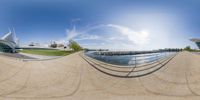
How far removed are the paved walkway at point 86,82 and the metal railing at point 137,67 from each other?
10cm

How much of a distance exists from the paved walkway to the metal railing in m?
0.10

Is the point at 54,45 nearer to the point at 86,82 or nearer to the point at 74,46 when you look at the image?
the point at 74,46

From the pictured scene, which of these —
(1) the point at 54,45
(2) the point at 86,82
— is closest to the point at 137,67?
(2) the point at 86,82

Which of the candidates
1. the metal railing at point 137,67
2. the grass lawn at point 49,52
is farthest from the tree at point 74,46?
the metal railing at point 137,67

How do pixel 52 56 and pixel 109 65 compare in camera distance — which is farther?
pixel 109 65

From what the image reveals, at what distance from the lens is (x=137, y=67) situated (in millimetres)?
3672

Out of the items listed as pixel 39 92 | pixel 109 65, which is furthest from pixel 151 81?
pixel 39 92

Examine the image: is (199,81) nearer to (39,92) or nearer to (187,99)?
(187,99)

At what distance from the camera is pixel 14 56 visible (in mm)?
3287

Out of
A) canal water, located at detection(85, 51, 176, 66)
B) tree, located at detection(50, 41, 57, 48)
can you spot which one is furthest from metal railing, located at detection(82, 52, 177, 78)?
tree, located at detection(50, 41, 57, 48)

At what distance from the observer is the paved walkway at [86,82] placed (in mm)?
3500

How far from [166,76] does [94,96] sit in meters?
1.73

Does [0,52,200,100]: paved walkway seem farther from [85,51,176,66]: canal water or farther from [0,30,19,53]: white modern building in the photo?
[0,30,19,53]: white modern building

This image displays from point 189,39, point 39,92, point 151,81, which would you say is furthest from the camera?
point 151,81
